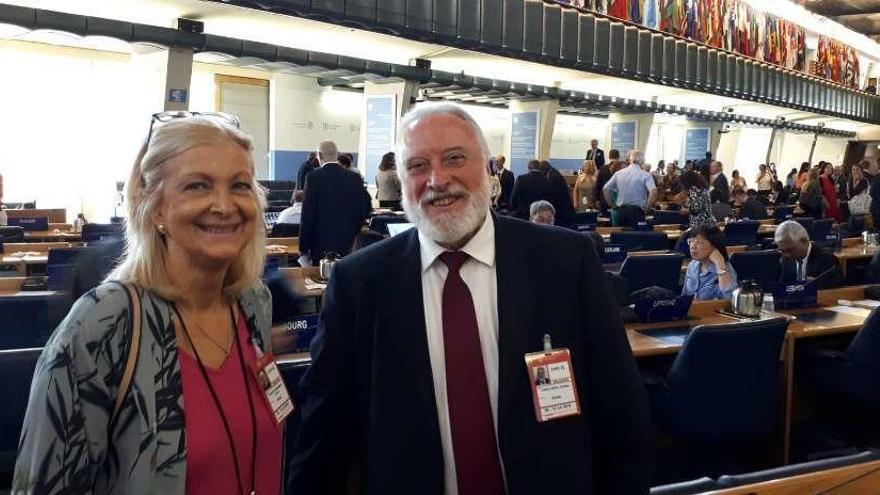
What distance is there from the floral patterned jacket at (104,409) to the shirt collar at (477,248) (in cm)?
62

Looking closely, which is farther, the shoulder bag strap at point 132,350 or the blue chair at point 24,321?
the blue chair at point 24,321

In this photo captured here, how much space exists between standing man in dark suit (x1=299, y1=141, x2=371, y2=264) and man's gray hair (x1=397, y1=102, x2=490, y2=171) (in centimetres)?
459

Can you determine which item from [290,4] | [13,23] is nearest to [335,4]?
[290,4]

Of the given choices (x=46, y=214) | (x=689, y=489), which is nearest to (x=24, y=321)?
(x=689, y=489)

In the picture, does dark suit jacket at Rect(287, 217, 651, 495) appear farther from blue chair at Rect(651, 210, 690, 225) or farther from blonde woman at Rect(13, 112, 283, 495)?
blue chair at Rect(651, 210, 690, 225)

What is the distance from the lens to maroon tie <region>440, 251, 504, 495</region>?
1.64 meters

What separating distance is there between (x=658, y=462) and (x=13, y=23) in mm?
8930

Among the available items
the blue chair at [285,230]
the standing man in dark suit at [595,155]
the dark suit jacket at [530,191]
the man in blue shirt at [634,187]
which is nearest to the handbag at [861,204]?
the man in blue shirt at [634,187]

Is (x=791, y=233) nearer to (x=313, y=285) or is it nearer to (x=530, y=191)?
(x=313, y=285)

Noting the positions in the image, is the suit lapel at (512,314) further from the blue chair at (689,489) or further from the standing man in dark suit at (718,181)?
the standing man in dark suit at (718,181)

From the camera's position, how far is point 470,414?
164 centimetres

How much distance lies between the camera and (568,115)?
25000mm

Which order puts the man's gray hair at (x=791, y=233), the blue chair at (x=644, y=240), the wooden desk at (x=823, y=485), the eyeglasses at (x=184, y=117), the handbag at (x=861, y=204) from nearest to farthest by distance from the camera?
the wooden desk at (x=823, y=485)
the eyeglasses at (x=184, y=117)
the man's gray hair at (x=791, y=233)
the blue chair at (x=644, y=240)
the handbag at (x=861, y=204)

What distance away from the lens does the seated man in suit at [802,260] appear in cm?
534
